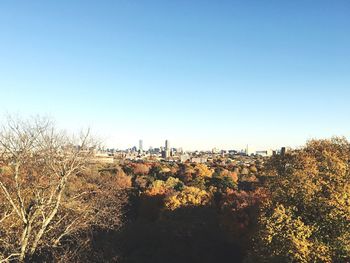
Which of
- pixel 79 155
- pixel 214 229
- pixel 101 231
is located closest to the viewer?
pixel 79 155

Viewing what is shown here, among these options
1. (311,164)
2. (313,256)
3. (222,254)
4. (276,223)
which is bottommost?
(222,254)

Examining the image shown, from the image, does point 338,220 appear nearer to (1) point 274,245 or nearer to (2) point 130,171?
(1) point 274,245

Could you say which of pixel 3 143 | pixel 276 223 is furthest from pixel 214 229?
pixel 3 143

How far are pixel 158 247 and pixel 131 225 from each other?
4758 millimetres

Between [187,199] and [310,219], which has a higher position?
[310,219]

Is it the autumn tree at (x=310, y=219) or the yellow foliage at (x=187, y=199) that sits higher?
the autumn tree at (x=310, y=219)

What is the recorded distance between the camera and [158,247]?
31.9 meters

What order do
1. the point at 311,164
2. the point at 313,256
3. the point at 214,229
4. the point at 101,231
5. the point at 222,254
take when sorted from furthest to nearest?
1. the point at 101,231
2. the point at 214,229
3. the point at 222,254
4. the point at 311,164
5. the point at 313,256

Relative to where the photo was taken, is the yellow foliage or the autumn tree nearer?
the autumn tree

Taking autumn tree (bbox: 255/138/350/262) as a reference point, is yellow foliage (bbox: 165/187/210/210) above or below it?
below

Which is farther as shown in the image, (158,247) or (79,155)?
(158,247)

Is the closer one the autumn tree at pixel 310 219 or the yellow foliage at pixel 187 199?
the autumn tree at pixel 310 219

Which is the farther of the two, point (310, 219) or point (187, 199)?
point (187, 199)

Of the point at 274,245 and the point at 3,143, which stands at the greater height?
the point at 3,143
